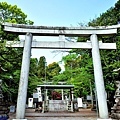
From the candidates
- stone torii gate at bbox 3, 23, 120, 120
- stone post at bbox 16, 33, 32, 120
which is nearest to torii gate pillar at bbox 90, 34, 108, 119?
stone torii gate at bbox 3, 23, 120, 120

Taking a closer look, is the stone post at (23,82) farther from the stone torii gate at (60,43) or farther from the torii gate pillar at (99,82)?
the torii gate pillar at (99,82)

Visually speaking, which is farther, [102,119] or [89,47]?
[89,47]

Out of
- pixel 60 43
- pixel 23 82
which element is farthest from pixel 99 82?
pixel 23 82

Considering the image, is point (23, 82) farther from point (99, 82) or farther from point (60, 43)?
point (99, 82)

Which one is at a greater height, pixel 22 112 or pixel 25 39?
pixel 25 39

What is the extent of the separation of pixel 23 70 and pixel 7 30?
251 cm

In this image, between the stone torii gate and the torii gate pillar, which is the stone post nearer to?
the stone torii gate

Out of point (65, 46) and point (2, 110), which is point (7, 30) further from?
point (2, 110)


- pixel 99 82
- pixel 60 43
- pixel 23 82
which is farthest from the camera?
pixel 60 43

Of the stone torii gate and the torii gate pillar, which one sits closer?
the torii gate pillar

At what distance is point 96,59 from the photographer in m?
9.44

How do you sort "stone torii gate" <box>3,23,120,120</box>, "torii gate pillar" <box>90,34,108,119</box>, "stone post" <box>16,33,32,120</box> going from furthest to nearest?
"stone torii gate" <box>3,23,120,120</box>, "torii gate pillar" <box>90,34,108,119</box>, "stone post" <box>16,33,32,120</box>

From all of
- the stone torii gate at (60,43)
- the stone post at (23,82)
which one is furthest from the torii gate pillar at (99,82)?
the stone post at (23,82)

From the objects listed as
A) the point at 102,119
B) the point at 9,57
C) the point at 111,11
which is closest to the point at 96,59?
the point at 102,119
